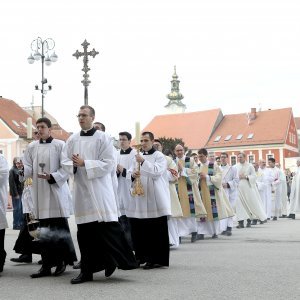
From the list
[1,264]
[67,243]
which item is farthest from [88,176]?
[1,264]

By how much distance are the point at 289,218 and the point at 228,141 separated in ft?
211

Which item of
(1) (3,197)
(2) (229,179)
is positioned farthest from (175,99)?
(1) (3,197)

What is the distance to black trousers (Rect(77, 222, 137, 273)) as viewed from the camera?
305 inches

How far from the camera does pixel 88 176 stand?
7.77 meters

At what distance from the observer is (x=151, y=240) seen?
30.1ft

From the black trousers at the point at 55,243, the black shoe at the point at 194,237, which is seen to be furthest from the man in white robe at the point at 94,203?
Result: the black shoe at the point at 194,237

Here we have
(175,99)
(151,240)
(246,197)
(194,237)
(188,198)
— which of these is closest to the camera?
(151,240)

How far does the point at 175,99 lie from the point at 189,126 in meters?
32.3

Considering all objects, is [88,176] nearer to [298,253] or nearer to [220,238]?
[298,253]

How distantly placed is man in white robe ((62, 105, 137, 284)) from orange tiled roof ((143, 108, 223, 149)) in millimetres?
80847

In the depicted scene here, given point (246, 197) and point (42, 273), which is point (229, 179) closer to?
point (246, 197)

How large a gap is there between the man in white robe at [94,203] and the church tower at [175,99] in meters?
116

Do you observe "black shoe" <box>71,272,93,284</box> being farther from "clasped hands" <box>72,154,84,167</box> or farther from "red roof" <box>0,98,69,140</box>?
"red roof" <box>0,98,69,140</box>

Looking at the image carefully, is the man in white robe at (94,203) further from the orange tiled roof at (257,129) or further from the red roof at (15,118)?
the orange tiled roof at (257,129)
